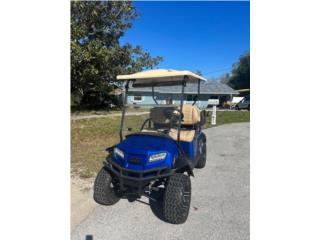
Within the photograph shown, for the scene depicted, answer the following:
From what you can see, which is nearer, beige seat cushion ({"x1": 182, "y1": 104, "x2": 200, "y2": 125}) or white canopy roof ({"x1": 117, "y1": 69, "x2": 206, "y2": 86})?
white canopy roof ({"x1": 117, "y1": 69, "x2": 206, "y2": 86})

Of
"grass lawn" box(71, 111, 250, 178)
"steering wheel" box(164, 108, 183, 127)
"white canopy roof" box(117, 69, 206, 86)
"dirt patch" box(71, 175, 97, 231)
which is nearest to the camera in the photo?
"dirt patch" box(71, 175, 97, 231)

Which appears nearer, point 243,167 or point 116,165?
point 116,165

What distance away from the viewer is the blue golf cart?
2238mm

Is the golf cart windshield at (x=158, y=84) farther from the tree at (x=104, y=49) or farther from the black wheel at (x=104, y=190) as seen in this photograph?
the tree at (x=104, y=49)

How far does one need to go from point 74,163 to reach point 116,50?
7.69 m

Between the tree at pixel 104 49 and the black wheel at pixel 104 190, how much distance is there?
5.17m

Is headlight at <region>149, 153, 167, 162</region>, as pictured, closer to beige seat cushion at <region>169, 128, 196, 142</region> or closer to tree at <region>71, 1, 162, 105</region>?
beige seat cushion at <region>169, 128, 196, 142</region>

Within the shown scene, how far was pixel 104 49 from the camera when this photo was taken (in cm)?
927

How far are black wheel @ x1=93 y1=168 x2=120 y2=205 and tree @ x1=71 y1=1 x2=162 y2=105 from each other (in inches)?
204

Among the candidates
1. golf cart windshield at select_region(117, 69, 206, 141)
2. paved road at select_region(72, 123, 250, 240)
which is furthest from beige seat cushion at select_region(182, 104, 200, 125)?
paved road at select_region(72, 123, 250, 240)

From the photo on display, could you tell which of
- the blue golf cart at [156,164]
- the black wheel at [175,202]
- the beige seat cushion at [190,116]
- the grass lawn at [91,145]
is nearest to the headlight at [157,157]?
the blue golf cart at [156,164]

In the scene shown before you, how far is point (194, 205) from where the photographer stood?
8.59ft
